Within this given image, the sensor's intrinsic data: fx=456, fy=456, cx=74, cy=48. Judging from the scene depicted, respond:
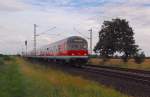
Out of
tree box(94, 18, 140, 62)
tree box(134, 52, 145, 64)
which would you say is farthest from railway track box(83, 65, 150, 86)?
tree box(94, 18, 140, 62)

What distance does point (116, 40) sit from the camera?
71.2 meters

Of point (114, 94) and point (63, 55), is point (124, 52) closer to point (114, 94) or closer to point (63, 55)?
point (63, 55)

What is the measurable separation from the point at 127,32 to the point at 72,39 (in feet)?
83.4

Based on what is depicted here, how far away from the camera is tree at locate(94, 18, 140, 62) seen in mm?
69875

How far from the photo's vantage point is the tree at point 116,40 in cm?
6988

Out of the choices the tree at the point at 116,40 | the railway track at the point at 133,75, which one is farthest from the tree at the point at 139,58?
the railway track at the point at 133,75

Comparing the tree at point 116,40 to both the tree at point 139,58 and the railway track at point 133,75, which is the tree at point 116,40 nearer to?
the tree at point 139,58

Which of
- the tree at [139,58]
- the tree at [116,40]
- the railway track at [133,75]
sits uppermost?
the tree at [116,40]

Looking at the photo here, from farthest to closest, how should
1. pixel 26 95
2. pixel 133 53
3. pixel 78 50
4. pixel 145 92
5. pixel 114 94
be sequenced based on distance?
pixel 133 53 < pixel 78 50 < pixel 145 92 < pixel 114 94 < pixel 26 95

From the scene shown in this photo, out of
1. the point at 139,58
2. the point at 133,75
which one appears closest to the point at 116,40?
the point at 139,58

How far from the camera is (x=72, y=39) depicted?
48.4 metres

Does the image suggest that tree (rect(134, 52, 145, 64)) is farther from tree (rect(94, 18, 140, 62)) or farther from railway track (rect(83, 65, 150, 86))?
railway track (rect(83, 65, 150, 86))

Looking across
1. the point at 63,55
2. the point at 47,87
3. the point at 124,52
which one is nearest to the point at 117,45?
the point at 124,52

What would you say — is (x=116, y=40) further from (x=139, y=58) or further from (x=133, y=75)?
(x=133, y=75)
